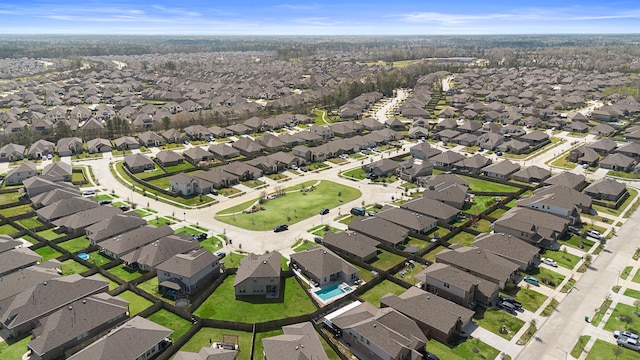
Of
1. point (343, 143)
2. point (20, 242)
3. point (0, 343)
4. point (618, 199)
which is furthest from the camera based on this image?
point (343, 143)

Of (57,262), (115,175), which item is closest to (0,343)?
(57,262)

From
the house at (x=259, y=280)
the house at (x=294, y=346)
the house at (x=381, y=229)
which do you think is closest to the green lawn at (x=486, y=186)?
the house at (x=381, y=229)

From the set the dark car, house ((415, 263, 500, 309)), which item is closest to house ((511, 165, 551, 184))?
house ((415, 263, 500, 309))

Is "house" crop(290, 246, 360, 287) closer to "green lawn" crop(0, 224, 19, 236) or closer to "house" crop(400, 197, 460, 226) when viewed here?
"house" crop(400, 197, 460, 226)

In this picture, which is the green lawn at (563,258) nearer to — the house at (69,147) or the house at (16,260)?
the house at (16,260)

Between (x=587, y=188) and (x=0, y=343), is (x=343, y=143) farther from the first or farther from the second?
(x=0, y=343)

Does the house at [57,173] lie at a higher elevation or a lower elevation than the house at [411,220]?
higher
